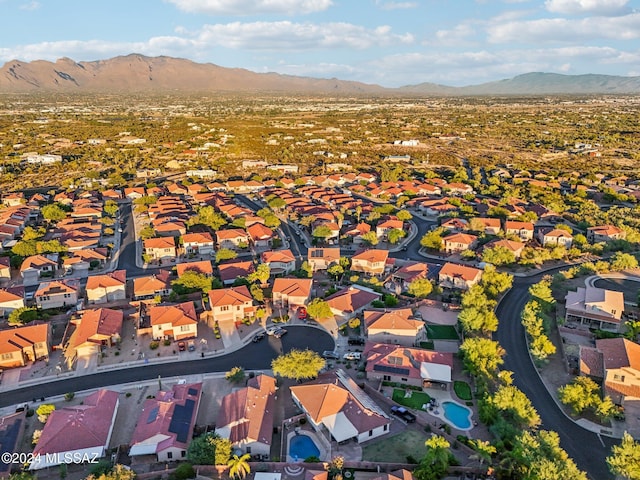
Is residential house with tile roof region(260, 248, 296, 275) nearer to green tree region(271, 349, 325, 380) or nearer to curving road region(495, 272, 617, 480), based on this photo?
green tree region(271, 349, 325, 380)

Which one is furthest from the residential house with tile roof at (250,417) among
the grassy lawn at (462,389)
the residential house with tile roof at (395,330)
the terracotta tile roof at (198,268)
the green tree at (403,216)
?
the green tree at (403,216)

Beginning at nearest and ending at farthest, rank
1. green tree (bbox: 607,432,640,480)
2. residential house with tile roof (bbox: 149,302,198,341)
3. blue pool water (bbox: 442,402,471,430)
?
1. green tree (bbox: 607,432,640,480)
2. blue pool water (bbox: 442,402,471,430)
3. residential house with tile roof (bbox: 149,302,198,341)

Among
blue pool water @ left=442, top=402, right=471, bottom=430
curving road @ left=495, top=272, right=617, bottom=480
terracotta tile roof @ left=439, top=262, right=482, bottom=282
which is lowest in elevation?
blue pool water @ left=442, top=402, right=471, bottom=430

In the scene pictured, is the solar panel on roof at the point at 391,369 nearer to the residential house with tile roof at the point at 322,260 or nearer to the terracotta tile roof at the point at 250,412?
the terracotta tile roof at the point at 250,412

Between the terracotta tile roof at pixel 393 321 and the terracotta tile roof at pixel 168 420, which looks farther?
the terracotta tile roof at pixel 393 321

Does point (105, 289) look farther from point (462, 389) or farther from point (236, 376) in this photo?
point (462, 389)

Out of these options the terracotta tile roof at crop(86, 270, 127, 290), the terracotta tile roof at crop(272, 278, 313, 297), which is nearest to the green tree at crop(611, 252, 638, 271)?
the terracotta tile roof at crop(272, 278, 313, 297)
